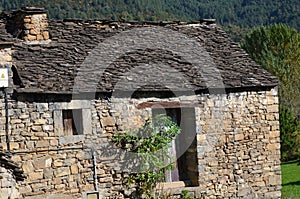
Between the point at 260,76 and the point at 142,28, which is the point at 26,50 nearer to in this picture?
the point at 142,28

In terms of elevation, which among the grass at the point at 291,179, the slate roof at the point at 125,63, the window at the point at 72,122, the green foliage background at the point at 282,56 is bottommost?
the grass at the point at 291,179

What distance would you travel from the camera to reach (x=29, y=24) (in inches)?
480

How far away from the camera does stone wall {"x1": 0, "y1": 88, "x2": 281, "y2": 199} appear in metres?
10.5

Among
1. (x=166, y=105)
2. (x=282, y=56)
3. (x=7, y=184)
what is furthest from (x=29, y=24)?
(x=282, y=56)

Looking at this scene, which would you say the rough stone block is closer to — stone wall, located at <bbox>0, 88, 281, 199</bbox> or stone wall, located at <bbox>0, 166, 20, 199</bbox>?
stone wall, located at <bbox>0, 88, 281, 199</bbox>

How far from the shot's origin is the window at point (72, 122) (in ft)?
36.2

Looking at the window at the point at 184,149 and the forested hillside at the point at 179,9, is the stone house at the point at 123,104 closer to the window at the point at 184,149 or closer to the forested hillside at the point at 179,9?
the window at the point at 184,149

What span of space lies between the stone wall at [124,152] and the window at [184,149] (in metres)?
0.17

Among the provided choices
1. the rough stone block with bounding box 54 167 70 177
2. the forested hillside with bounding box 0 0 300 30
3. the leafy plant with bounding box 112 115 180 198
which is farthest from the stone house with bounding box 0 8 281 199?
the forested hillside with bounding box 0 0 300 30

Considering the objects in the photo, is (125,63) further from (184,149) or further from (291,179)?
(291,179)

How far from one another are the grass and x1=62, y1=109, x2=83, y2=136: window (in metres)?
6.66

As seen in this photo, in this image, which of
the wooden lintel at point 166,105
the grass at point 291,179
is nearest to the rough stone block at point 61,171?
the wooden lintel at point 166,105

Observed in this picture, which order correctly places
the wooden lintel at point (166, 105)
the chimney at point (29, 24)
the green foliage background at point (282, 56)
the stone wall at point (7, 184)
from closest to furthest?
the stone wall at point (7, 184) → the wooden lintel at point (166, 105) → the chimney at point (29, 24) → the green foliage background at point (282, 56)

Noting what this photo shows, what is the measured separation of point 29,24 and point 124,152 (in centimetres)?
346
